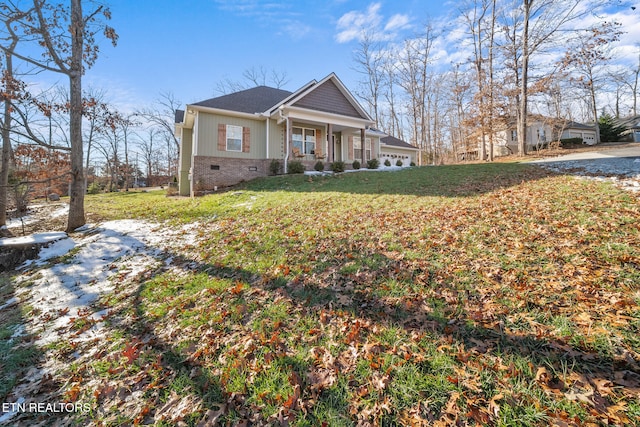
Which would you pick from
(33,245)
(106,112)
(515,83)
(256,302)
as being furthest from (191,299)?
(515,83)

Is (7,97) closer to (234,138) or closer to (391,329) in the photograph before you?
(234,138)

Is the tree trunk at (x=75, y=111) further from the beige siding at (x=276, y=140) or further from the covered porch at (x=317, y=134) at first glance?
the beige siding at (x=276, y=140)

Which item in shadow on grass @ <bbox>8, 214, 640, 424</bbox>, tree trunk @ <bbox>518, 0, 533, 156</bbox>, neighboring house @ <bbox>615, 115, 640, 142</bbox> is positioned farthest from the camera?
neighboring house @ <bbox>615, 115, 640, 142</bbox>

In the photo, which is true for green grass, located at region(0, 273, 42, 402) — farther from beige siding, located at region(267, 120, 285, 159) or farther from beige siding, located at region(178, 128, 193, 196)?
beige siding, located at region(178, 128, 193, 196)

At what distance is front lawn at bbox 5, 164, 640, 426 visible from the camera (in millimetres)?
2049

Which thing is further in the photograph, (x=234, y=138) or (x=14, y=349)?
(x=234, y=138)

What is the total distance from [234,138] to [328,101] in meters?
6.40

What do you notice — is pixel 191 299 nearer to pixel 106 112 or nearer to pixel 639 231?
pixel 639 231

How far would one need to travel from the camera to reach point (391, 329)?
2809mm

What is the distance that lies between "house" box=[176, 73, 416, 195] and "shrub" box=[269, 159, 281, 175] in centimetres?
21

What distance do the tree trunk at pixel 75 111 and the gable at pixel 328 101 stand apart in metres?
9.15

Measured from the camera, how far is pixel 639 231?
13.3 ft

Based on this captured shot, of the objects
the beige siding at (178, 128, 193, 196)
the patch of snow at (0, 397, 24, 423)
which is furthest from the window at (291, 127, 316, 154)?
the patch of snow at (0, 397, 24, 423)

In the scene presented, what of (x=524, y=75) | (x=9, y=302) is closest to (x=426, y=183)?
(x=9, y=302)
